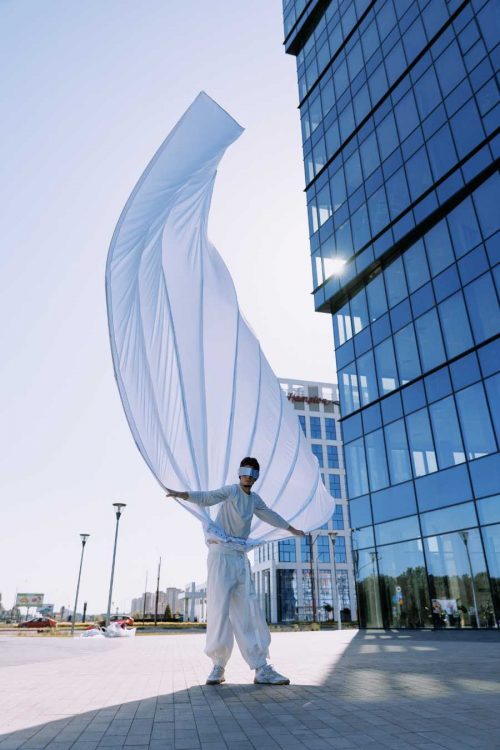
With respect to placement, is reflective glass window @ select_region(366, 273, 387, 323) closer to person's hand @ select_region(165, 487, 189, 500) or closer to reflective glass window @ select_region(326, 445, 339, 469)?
person's hand @ select_region(165, 487, 189, 500)

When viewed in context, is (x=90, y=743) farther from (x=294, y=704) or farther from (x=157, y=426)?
(x=157, y=426)

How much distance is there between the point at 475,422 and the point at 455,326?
3.76m

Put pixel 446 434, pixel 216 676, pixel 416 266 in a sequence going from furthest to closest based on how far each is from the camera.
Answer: pixel 416 266
pixel 446 434
pixel 216 676

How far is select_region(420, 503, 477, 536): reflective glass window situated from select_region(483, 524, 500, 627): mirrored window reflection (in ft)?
2.00

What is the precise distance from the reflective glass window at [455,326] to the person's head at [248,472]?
48.0 ft

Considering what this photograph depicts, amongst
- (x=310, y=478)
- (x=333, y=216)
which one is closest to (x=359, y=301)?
(x=333, y=216)

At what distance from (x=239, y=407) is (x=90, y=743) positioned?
4065mm

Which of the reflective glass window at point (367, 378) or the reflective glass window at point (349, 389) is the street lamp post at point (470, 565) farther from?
the reflective glass window at point (349, 389)

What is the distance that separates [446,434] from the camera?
1858 cm

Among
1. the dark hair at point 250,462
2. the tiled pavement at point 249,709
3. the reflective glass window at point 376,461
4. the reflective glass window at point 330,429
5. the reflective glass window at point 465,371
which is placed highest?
the reflective glass window at point 330,429

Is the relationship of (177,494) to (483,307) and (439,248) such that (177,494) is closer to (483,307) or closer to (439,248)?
(483,307)

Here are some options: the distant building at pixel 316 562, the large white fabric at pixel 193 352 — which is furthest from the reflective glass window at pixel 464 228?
the distant building at pixel 316 562

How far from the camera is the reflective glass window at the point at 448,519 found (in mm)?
17188

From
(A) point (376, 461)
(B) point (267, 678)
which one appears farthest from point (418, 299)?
(B) point (267, 678)
